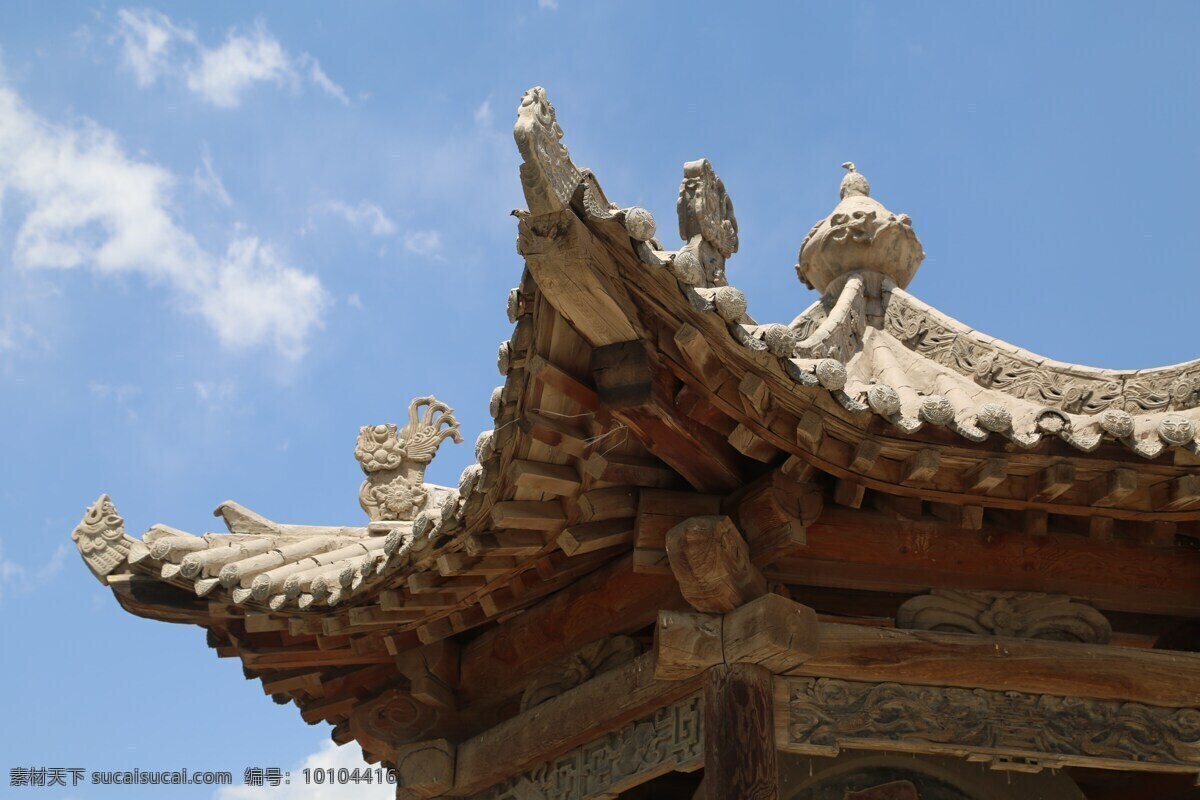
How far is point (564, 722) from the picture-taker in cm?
727

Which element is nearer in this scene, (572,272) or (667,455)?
(572,272)

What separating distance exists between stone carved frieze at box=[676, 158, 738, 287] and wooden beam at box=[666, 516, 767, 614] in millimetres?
1160

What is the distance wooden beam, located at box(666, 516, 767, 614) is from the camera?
20.9 feet

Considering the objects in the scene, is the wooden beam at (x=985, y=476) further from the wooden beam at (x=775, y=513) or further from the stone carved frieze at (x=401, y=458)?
the stone carved frieze at (x=401, y=458)

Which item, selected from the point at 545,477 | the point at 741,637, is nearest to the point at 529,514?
the point at 545,477

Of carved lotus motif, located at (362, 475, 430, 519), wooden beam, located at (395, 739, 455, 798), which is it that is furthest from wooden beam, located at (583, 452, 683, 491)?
carved lotus motif, located at (362, 475, 430, 519)

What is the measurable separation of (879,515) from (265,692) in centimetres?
383

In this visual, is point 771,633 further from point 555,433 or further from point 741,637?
point 555,433

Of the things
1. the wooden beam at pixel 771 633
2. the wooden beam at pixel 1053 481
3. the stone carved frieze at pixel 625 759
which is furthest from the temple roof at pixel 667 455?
the stone carved frieze at pixel 625 759

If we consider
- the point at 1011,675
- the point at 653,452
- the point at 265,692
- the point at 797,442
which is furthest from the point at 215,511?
the point at 1011,675

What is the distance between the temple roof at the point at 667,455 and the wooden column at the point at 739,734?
0.56 metres

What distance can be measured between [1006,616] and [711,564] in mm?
1531

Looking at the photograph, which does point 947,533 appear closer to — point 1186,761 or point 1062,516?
point 1062,516

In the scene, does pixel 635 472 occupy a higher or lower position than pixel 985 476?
higher
